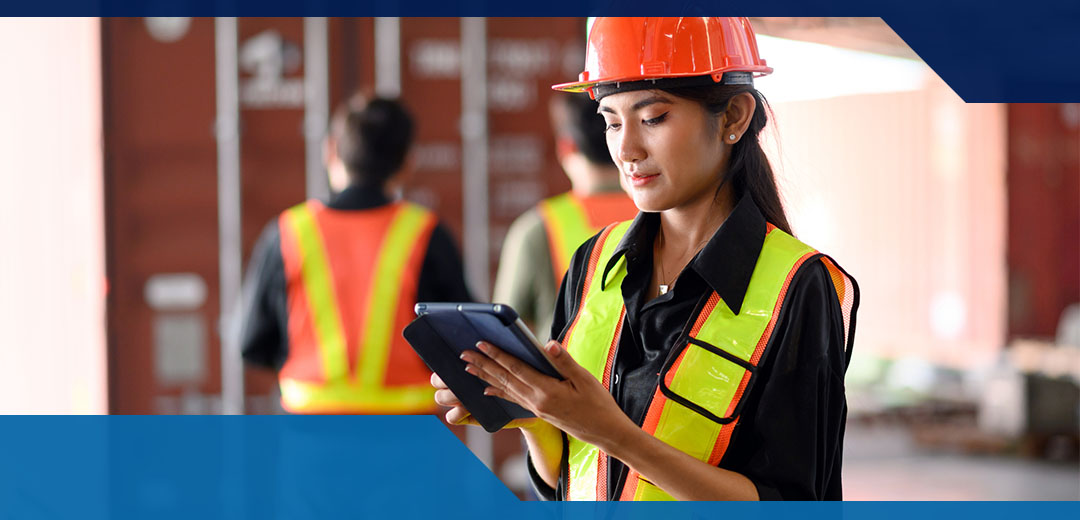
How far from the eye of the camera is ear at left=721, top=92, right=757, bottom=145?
138 cm

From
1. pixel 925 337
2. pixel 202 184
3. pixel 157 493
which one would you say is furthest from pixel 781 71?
pixel 925 337

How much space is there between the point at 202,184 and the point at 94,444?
3.87 m

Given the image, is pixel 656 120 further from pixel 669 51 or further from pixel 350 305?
pixel 350 305

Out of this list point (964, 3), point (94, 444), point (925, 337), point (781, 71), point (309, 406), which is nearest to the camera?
point (964, 3)

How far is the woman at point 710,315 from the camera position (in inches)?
50.1

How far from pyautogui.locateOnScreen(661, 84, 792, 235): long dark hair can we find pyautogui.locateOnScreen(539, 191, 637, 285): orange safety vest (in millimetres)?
1759

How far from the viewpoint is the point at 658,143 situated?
132 centimetres

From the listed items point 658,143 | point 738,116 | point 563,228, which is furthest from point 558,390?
point 563,228

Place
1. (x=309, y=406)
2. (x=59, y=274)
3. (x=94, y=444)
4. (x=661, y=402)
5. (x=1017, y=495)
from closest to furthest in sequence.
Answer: (x=94, y=444) → (x=661, y=402) → (x=309, y=406) → (x=59, y=274) → (x=1017, y=495)

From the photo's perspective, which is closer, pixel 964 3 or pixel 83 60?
pixel 964 3

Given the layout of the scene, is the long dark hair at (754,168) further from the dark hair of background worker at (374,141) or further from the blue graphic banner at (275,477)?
the dark hair of background worker at (374,141)

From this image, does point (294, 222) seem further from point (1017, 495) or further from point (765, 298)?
point (1017, 495)

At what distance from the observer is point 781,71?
157 centimetres

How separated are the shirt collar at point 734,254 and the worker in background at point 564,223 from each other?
5.99 feet
